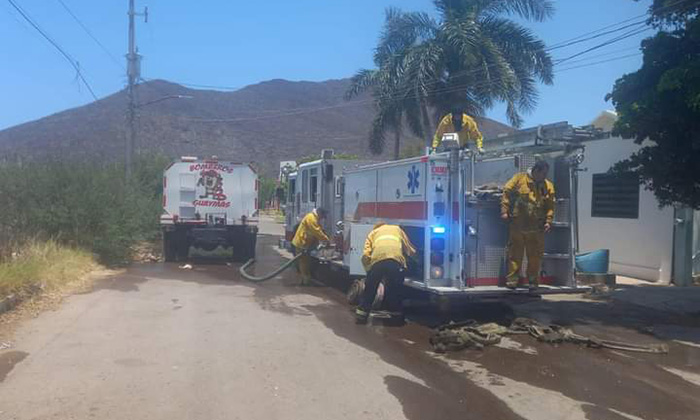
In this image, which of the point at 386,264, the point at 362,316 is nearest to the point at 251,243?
the point at 362,316

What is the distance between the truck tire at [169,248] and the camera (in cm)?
1887

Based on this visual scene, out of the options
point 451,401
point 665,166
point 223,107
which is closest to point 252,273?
point 665,166

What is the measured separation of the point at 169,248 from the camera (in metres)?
19.0

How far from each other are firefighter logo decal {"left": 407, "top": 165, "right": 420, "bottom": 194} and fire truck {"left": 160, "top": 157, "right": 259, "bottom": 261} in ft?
30.5

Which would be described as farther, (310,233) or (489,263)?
(310,233)

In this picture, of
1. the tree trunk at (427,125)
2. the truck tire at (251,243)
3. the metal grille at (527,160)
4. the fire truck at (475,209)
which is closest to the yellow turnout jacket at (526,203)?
the fire truck at (475,209)

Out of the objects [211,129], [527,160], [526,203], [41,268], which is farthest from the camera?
[211,129]

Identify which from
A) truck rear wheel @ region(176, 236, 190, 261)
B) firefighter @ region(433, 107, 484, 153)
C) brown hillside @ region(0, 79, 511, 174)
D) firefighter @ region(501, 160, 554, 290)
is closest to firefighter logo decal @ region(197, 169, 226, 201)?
truck rear wheel @ region(176, 236, 190, 261)

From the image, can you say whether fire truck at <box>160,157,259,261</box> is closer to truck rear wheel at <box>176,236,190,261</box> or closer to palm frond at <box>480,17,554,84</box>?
truck rear wheel at <box>176,236,190,261</box>

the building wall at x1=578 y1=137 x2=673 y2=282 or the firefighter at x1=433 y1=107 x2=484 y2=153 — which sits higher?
the firefighter at x1=433 y1=107 x2=484 y2=153

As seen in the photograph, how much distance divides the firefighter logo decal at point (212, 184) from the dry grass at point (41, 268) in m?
3.56

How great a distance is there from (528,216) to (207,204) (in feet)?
36.3

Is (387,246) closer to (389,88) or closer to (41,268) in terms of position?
(41,268)

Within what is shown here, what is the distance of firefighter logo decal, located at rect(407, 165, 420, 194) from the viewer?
9.88 metres
